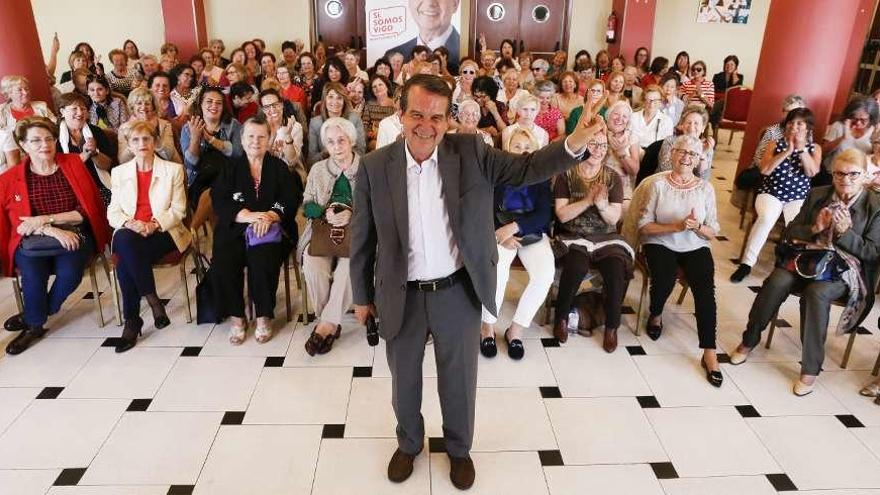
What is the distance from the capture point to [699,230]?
A: 3824mm

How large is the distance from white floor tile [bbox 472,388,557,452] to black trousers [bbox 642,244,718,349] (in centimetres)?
115

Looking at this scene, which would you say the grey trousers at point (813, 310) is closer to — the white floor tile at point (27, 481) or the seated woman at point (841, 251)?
the seated woman at point (841, 251)

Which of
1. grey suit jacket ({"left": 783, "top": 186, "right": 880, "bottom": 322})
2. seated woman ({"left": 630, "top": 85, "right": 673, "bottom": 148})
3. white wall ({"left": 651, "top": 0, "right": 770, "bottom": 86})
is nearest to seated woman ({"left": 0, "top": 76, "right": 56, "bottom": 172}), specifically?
seated woman ({"left": 630, "top": 85, "right": 673, "bottom": 148})

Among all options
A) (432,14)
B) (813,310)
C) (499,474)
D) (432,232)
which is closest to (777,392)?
(813,310)

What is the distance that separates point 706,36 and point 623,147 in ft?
27.9

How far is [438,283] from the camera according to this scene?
240 cm

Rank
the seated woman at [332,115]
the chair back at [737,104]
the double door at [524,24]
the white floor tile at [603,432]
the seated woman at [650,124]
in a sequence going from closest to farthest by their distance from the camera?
1. the white floor tile at [603,432]
2. the seated woman at [332,115]
3. the seated woman at [650,124]
4. the chair back at [737,104]
5. the double door at [524,24]

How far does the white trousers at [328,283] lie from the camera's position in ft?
13.0

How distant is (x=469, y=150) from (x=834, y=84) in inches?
205

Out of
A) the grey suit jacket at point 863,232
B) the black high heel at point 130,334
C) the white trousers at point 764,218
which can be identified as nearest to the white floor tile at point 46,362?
the black high heel at point 130,334

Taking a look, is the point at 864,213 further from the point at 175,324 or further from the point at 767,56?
the point at 175,324

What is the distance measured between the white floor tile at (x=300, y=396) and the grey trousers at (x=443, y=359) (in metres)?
0.64

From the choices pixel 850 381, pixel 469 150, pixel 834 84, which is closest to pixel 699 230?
pixel 850 381

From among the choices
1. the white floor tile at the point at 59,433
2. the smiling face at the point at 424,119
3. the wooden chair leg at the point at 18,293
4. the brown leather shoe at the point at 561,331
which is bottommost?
the white floor tile at the point at 59,433
